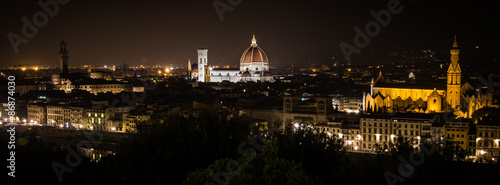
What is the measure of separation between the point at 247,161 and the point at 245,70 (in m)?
52.1

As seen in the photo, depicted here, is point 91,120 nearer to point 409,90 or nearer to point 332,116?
point 332,116

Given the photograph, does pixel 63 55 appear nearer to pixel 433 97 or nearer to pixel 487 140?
pixel 433 97

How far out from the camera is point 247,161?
8.91 m

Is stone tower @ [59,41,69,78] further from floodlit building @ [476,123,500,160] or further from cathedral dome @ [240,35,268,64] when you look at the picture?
floodlit building @ [476,123,500,160]

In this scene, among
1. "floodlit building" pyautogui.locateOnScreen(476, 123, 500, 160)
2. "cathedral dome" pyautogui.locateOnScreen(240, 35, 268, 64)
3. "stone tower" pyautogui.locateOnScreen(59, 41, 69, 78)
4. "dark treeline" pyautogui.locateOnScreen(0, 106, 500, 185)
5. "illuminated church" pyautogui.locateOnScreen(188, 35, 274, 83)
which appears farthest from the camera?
"cathedral dome" pyautogui.locateOnScreen(240, 35, 268, 64)

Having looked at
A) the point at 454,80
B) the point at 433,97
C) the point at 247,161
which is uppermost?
the point at 454,80

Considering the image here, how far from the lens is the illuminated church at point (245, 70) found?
58.8 m

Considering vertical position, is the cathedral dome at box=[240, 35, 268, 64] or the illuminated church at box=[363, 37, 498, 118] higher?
the cathedral dome at box=[240, 35, 268, 64]

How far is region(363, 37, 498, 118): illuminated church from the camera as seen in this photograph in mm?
22656

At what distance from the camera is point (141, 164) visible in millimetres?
12133

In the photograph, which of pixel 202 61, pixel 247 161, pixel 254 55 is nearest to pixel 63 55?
pixel 202 61

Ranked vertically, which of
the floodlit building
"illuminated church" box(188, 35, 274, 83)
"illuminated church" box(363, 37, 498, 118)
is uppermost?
"illuminated church" box(188, 35, 274, 83)

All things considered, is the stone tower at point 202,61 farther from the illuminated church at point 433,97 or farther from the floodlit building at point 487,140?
the floodlit building at point 487,140

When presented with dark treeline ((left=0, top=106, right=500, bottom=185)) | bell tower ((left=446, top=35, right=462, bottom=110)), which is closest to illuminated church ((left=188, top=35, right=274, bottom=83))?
bell tower ((left=446, top=35, right=462, bottom=110))
